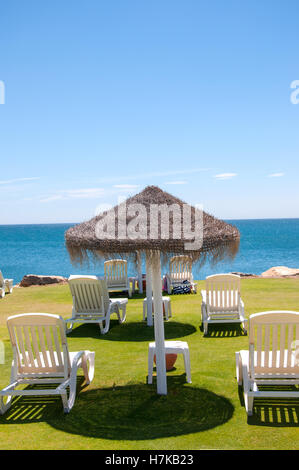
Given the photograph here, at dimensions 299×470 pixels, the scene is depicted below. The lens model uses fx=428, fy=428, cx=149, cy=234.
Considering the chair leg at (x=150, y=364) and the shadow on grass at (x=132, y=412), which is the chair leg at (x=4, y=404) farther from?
the chair leg at (x=150, y=364)

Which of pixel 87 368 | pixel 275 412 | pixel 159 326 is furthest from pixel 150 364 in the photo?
pixel 275 412

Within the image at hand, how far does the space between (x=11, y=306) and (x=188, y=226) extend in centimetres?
889

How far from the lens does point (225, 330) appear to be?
332 inches

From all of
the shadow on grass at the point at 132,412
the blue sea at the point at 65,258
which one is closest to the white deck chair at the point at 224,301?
the shadow on grass at the point at 132,412

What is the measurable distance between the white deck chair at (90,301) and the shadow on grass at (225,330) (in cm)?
200

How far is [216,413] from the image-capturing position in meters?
4.59

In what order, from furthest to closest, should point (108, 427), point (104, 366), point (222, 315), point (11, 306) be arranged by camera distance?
point (11, 306) → point (222, 315) → point (104, 366) → point (108, 427)

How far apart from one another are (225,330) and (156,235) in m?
4.55

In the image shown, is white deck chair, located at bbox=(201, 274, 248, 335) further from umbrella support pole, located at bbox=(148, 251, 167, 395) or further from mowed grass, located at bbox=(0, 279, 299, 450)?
umbrella support pole, located at bbox=(148, 251, 167, 395)

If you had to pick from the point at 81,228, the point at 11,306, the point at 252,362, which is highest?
the point at 81,228

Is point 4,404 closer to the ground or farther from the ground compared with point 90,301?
closer to the ground

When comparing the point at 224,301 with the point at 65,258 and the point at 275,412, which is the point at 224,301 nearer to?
the point at 275,412

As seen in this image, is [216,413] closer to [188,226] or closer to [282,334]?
[282,334]
